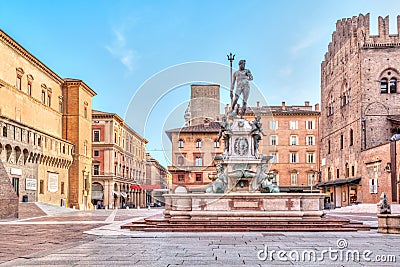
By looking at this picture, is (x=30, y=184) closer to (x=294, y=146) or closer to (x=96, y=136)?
(x=96, y=136)

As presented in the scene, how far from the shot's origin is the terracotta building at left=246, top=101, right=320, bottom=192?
70625 millimetres

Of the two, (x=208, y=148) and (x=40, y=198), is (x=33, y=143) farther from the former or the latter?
(x=208, y=148)

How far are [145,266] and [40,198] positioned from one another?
121ft

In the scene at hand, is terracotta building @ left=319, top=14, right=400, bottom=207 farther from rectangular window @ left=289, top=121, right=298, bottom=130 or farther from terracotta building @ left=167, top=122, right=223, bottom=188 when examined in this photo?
terracotta building @ left=167, top=122, right=223, bottom=188

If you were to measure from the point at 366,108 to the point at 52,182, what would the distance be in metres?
29.7

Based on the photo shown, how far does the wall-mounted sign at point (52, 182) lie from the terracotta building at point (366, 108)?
2814 cm

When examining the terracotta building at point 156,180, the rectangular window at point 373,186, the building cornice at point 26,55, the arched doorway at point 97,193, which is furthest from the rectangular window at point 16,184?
the arched doorway at point 97,193

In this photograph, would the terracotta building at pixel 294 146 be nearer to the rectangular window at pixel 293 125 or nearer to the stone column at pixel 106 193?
the rectangular window at pixel 293 125

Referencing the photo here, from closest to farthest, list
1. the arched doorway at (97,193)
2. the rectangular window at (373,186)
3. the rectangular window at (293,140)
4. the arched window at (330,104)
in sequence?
the rectangular window at (373,186), the arched window at (330,104), the arched doorway at (97,193), the rectangular window at (293,140)

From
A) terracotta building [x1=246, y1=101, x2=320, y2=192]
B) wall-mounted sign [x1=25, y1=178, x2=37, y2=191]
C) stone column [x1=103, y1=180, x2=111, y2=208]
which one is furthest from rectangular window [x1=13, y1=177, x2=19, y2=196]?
terracotta building [x1=246, y1=101, x2=320, y2=192]

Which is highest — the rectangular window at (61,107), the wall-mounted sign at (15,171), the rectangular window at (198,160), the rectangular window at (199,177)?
the rectangular window at (61,107)

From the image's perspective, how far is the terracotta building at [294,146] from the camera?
2781 inches

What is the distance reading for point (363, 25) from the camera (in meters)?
48.3

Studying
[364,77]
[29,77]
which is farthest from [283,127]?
[29,77]
